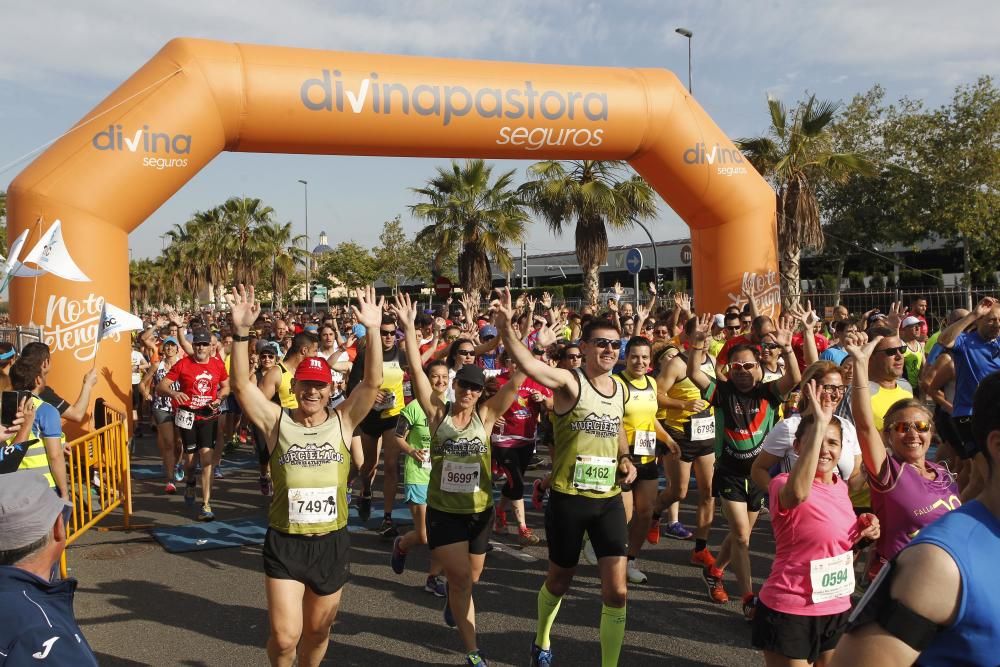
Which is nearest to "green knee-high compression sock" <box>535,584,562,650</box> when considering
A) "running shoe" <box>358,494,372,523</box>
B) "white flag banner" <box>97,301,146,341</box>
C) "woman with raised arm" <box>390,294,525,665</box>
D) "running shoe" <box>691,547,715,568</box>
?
"woman with raised arm" <box>390,294,525,665</box>

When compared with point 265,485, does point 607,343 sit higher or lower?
higher

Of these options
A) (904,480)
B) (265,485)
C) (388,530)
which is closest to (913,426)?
(904,480)

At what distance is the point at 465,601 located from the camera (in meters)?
4.39

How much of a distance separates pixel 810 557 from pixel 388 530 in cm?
455

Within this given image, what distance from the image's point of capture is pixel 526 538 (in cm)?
707

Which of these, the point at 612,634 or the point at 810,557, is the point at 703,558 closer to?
the point at 612,634

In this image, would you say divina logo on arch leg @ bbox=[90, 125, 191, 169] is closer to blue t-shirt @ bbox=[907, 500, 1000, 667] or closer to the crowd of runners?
the crowd of runners

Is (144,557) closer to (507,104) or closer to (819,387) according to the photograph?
(819,387)

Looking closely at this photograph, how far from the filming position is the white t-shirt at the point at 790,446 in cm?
396

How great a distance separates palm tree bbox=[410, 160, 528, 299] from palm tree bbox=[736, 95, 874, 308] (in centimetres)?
808

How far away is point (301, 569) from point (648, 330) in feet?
22.7

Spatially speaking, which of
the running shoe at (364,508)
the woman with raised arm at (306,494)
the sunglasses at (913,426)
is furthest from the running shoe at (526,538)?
the sunglasses at (913,426)

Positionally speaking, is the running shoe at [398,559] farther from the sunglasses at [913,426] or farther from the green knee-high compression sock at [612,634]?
the sunglasses at [913,426]

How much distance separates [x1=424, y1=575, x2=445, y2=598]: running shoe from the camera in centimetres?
564
